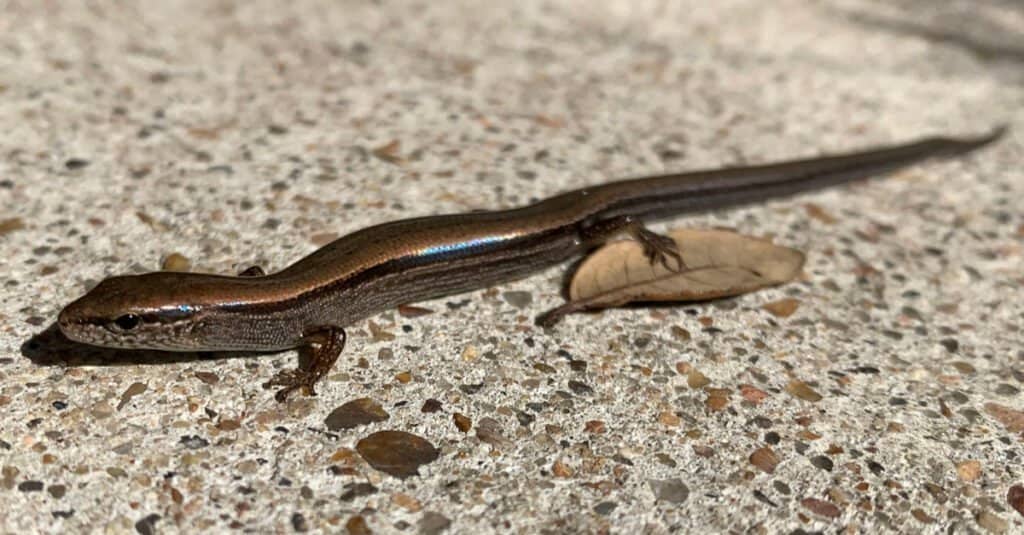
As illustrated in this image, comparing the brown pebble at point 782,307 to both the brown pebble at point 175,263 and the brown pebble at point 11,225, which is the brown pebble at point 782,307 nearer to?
the brown pebble at point 175,263

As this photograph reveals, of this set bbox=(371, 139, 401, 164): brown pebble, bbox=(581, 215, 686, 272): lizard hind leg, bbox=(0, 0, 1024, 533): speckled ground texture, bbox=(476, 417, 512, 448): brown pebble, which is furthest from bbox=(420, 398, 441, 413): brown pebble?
bbox=(371, 139, 401, 164): brown pebble

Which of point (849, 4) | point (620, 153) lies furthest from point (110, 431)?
point (849, 4)

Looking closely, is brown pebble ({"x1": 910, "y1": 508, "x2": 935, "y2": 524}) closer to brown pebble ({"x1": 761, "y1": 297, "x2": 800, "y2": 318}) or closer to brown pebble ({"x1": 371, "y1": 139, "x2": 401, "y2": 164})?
brown pebble ({"x1": 761, "y1": 297, "x2": 800, "y2": 318})

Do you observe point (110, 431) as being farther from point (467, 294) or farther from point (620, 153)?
point (620, 153)

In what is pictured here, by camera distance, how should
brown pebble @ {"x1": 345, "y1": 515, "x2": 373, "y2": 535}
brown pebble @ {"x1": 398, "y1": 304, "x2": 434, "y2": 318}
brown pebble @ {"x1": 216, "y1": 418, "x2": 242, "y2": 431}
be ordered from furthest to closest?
brown pebble @ {"x1": 398, "y1": 304, "x2": 434, "y2": 318}
brown pebble @ {"x1": 216, "y1": 418, "x2": 242, "y2": 431}
brown pebble @ {"x1": 345, "y1": 515, "x2": 373, "y2": 535}

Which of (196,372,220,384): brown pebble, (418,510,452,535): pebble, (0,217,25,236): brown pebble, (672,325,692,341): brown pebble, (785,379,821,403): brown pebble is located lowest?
(418,510,452,535): pebble

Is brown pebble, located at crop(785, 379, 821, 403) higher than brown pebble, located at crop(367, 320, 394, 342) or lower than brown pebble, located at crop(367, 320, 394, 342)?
lower
